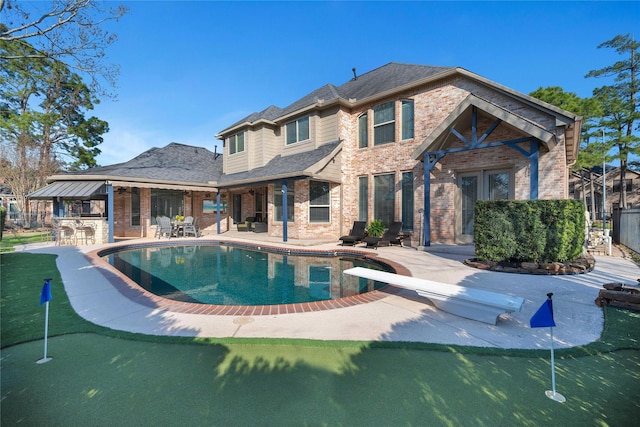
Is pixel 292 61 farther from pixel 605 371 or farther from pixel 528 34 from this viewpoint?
pixel 605 371

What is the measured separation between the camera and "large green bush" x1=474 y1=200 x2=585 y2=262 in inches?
265

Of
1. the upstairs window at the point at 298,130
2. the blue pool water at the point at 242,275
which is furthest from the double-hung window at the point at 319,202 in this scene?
the blue pool water at the point at 242,275

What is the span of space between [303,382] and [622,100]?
35.7 m

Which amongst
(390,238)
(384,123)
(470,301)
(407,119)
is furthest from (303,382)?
(384,123)

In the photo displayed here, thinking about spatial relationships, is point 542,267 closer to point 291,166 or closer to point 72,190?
point 291,166

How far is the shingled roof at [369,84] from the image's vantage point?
1252 cm

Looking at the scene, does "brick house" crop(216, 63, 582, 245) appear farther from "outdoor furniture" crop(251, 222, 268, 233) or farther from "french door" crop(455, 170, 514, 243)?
"outdoor furniture" crop(251, 222, 268, 233)

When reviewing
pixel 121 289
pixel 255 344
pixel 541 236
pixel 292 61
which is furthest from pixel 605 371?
pixel 292 61

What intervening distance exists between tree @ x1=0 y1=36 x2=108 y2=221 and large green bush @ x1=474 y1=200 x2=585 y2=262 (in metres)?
27.4

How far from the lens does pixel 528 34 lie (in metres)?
11.9

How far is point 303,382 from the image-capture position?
8.56 ft

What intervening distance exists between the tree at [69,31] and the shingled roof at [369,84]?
8446 millimetres

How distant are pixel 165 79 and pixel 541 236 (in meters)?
16.7

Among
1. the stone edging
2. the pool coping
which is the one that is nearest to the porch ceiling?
the stone edging
